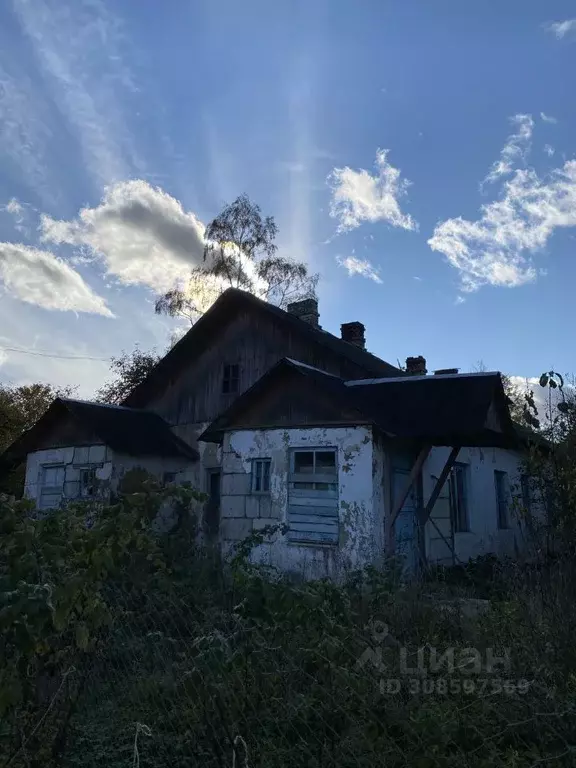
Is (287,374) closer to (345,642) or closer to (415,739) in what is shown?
(345,642)

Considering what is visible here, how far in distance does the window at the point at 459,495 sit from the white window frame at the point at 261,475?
4369 millimetres

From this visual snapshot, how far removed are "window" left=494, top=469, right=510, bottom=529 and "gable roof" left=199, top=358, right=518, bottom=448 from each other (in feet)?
15.6

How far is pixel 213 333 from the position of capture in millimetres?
16125

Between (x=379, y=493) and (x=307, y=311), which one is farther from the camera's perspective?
(x=307, y=311)

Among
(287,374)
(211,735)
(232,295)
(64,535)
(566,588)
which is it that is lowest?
(211,735)

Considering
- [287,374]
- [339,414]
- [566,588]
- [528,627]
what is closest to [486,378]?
[339,414]

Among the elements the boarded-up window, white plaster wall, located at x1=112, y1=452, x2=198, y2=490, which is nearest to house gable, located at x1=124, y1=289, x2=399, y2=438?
white plaster wall, located at x1=112, y1=452, x2=198, y2=490

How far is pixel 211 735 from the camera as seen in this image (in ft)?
12.1

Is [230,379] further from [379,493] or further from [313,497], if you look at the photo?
[379,493]

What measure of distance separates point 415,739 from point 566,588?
10.2 ft

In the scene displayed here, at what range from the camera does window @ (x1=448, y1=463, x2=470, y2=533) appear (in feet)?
41.0

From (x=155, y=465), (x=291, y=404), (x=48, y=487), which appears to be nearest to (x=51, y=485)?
(x=48, y=487)

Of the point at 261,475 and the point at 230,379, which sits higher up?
A: the point at 230,379

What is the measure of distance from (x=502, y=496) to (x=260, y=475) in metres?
8.13
